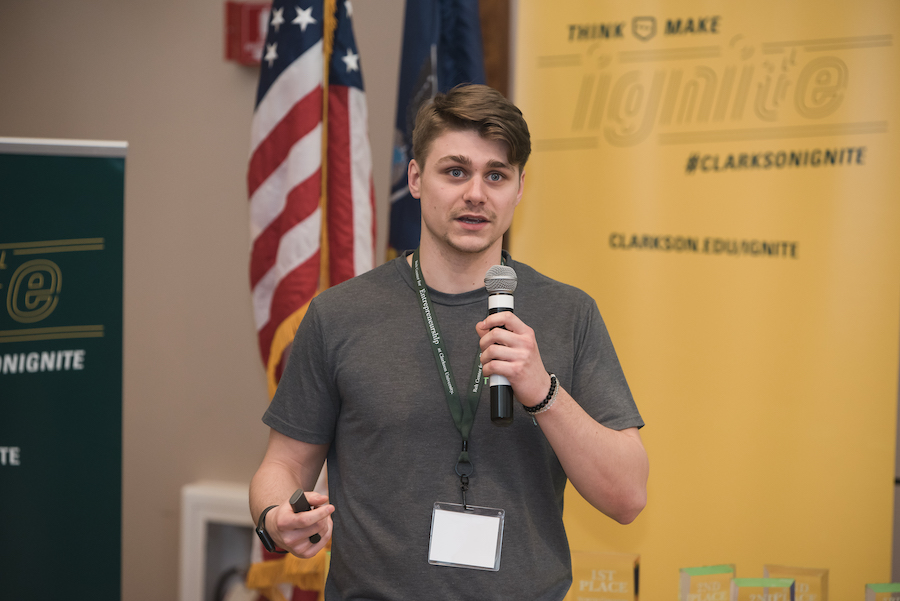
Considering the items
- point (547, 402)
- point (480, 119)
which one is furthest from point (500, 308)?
point (480, 119)

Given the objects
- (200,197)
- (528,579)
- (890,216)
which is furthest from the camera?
(200,197)

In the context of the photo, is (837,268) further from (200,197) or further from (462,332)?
(200,197)

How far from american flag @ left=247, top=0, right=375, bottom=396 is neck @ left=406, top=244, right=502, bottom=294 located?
1000 millimetres

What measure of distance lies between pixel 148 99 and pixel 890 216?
9.83 ft

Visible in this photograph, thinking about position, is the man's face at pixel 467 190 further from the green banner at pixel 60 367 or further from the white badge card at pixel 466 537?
the green banner at pixel 60 367

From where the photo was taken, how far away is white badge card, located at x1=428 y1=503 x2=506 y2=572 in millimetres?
1342

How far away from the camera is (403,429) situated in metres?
1.40

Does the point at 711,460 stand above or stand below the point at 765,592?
above

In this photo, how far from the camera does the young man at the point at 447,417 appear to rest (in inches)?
53.1

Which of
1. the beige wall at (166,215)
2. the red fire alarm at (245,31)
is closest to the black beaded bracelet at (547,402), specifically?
the beige wall at (166,215)

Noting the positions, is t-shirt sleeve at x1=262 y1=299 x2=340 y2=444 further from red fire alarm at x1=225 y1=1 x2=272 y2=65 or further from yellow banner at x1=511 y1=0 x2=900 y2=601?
red fire alarm at x1=225 y1=1 x2=272 y2=65

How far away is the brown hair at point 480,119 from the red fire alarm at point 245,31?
6.17ft

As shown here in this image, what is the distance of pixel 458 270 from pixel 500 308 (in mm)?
280

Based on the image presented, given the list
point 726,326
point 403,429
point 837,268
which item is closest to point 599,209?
point 726,326
